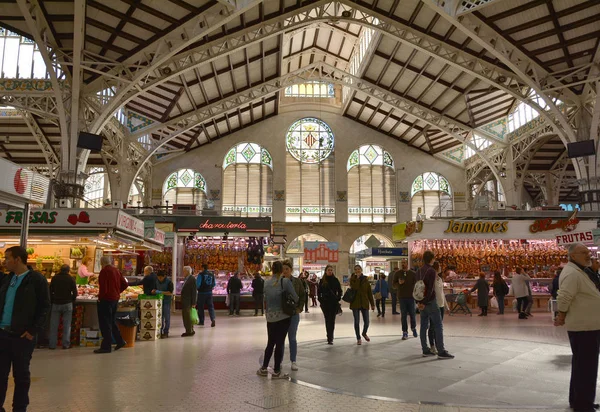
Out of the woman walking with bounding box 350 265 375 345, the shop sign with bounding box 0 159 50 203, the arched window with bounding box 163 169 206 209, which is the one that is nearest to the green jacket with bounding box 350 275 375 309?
the woman walking with bounding box 350 265 375 345

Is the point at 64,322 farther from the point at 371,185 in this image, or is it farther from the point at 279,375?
the point at 371,185

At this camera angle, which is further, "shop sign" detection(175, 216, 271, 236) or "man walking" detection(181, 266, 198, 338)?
"shop sign" detection(175, 216, 271, 236)

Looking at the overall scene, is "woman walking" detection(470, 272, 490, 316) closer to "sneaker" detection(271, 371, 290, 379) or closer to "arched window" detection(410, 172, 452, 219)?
"sneaker" detection(271, 371, 290, 379)

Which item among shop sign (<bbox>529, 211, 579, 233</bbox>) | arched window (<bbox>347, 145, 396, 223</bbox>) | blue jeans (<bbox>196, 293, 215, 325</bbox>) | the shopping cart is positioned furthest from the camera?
arched window (<bbox>347, 145, 396, 223</bbox>)

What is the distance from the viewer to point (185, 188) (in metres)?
28.8

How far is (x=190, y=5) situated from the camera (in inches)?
576

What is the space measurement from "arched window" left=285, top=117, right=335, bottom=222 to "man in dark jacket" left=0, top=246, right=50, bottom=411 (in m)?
25.0

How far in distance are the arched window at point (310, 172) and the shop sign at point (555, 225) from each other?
1367 cm

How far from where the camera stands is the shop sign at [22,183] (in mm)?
4746

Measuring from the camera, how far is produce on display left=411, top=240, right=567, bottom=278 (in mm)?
17312

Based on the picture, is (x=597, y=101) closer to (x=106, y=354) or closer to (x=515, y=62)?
(x=515, y=62)

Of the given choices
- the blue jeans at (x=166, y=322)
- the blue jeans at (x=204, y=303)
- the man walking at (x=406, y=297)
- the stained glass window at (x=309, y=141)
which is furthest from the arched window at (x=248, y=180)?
the man walking at (x=406, y=297)

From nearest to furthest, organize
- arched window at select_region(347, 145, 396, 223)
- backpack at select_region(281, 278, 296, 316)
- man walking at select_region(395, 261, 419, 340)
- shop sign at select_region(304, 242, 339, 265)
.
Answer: backpack at select_region(281, 278, 296, 316), man walking at select_region(395, 261, 419, 340), shop sign at select_region(304, 242, 339, 265), arched window at select_region(347, 145, 396, 223)

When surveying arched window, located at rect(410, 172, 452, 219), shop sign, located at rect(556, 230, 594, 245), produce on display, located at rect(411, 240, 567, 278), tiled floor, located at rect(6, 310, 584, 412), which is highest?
arched window, located at rect(410, 172, 452, 219)
